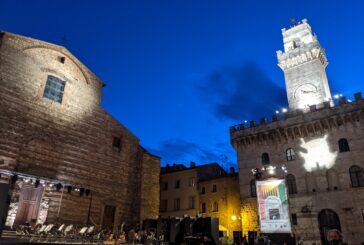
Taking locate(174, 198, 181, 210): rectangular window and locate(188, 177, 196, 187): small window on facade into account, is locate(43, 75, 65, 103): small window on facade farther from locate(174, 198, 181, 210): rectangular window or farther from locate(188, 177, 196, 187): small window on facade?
locate(174, 198, 181, 210): rectangular window

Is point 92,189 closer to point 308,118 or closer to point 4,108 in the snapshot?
point 4,108

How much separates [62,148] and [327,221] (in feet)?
64.1

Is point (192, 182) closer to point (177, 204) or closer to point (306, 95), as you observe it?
point (177, 204)

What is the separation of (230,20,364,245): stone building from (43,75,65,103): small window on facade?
1419 centimetres

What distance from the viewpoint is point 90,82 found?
73.6 ft

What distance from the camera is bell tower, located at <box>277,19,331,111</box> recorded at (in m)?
27.5

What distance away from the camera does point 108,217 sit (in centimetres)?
2019

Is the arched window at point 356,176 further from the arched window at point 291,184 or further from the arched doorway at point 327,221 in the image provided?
the arched window at point 291,184

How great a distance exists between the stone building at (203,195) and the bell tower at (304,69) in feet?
34.4

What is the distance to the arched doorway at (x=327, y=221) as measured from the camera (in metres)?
21.0

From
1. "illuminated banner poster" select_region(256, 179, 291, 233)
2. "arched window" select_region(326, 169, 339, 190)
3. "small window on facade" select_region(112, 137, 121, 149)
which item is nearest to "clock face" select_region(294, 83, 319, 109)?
"arched window" select_region(326, 169, 339, 190)

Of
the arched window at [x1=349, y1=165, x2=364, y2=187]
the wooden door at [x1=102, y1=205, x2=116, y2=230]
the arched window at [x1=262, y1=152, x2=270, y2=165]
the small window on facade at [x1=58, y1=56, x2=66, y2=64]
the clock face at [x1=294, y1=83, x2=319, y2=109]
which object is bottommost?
the wooden door at [x1=102, y1=205, x2=116, y2=230]

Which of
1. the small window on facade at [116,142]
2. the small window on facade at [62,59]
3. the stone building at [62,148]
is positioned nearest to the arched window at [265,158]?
the stone building at [62,148]

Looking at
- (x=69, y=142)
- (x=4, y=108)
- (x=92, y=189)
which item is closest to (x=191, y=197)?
(x=92, y=189)
